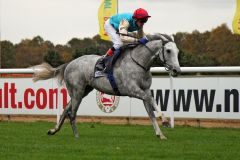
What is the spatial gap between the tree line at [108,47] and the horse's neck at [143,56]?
28.2m

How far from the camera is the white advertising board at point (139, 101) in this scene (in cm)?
1467

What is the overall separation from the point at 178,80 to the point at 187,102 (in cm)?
50

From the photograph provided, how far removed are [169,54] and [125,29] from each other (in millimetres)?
812

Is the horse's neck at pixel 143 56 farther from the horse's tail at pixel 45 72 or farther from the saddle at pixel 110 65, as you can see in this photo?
the horse's tail at pixel 45 72

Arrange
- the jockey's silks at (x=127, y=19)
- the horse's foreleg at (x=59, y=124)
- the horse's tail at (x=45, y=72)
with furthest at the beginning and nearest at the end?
the horse's tail at (x=45, y=72)
the horse's foreleg at (x=59, y=124)
the jockey's silks at (x=127, y=19)

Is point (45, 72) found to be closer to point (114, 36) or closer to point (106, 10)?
point (114, 36)

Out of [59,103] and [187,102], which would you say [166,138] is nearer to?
[187,102]

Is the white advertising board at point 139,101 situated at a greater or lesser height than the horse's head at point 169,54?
lesser

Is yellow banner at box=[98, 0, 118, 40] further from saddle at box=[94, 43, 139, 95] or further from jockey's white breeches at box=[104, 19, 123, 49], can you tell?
saddle at box=[94, 43, 139, 95]

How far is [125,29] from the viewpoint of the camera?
11.7 m

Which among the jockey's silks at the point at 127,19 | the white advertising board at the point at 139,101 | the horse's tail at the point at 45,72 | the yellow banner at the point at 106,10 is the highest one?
the jockey's silks at the point at 127,19

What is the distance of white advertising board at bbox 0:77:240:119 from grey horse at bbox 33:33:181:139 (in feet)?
10.3

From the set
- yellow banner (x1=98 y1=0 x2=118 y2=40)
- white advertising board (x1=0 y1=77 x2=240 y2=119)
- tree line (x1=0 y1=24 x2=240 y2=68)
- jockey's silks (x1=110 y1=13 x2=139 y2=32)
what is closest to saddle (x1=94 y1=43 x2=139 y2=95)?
jockey's silks (x1=110 y1=13 x2=139 y2=32)

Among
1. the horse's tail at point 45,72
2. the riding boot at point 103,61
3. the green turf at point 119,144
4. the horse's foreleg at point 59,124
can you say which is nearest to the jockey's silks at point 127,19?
the riding boot at point 103,61
